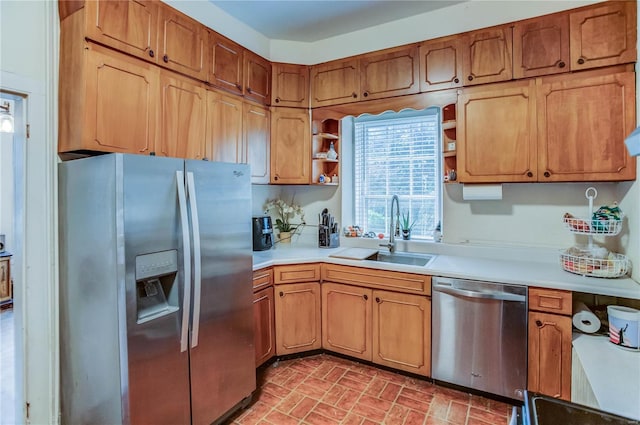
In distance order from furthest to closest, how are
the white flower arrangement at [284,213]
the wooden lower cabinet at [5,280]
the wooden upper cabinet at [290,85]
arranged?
the wooden lower cabinet at [5,280] → the white flower arrangement at [284,213] → the wooden upper cabinet at [290,85]

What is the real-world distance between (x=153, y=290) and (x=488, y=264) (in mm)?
2207

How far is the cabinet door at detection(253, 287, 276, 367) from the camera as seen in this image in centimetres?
234

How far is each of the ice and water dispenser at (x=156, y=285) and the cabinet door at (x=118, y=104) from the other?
28.2 inches

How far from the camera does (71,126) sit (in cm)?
169

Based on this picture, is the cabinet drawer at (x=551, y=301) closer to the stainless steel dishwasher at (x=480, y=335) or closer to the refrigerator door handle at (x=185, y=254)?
the stainless steel dishwasher at (x=480, y=335)

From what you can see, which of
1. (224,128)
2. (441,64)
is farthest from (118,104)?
(441,64)

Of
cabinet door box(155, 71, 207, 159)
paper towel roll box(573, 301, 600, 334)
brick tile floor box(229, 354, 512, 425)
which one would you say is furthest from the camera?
cabinet door box(155, 71, 207, 159)

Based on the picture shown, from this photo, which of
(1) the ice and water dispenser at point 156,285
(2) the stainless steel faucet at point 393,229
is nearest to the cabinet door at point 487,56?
(2) the stainless steel faucet at point 393,229

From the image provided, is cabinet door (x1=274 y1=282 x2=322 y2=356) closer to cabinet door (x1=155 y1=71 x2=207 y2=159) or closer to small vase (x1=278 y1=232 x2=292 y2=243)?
small vase (x1=278 y1=232 x2=292 y2=243)

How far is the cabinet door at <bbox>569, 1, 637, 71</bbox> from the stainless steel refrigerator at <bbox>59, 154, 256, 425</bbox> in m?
2.37

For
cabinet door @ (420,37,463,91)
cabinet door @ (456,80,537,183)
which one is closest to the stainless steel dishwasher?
cabinet door @ (456,80,537,183)

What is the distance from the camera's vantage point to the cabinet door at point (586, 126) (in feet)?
6.46

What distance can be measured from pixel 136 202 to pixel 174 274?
16.5 inches

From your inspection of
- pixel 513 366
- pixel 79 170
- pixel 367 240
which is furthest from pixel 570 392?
pixel 79 170
